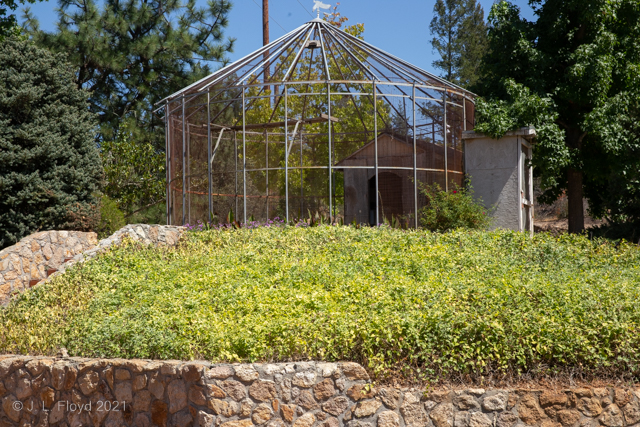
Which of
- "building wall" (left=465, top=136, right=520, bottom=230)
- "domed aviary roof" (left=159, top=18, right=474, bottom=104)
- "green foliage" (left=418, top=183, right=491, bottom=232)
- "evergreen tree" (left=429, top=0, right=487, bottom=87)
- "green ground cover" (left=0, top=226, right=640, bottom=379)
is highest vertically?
"evergreen tree" (left=429, top=0, right=487, bottom=87)

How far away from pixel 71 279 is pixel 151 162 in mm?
11695

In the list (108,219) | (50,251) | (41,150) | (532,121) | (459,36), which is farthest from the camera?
(459,36)

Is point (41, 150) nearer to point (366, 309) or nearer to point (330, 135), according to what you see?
point (330, 135)

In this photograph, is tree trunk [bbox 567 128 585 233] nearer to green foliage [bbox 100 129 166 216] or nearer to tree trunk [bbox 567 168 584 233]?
tree trunk [bbox 567 168 584 233]

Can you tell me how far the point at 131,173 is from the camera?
63.0 ft

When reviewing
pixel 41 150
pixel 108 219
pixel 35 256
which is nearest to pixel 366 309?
pixel 35 256

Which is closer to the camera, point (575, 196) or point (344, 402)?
point (344, 402)

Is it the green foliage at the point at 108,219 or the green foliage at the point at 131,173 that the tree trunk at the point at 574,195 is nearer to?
the green foliage at the point at 108,219

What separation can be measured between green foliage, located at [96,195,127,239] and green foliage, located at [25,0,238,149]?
8.21 meters

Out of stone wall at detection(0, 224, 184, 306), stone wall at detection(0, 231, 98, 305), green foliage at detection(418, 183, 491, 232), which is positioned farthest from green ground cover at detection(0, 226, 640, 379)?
green foliage at detection(418, 183, 491, 232)

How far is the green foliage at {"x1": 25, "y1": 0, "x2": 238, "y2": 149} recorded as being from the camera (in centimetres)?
2089

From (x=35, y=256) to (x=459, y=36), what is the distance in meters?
25.2

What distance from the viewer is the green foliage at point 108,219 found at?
1316 centimetres

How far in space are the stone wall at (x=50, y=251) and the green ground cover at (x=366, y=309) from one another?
1.43 m
